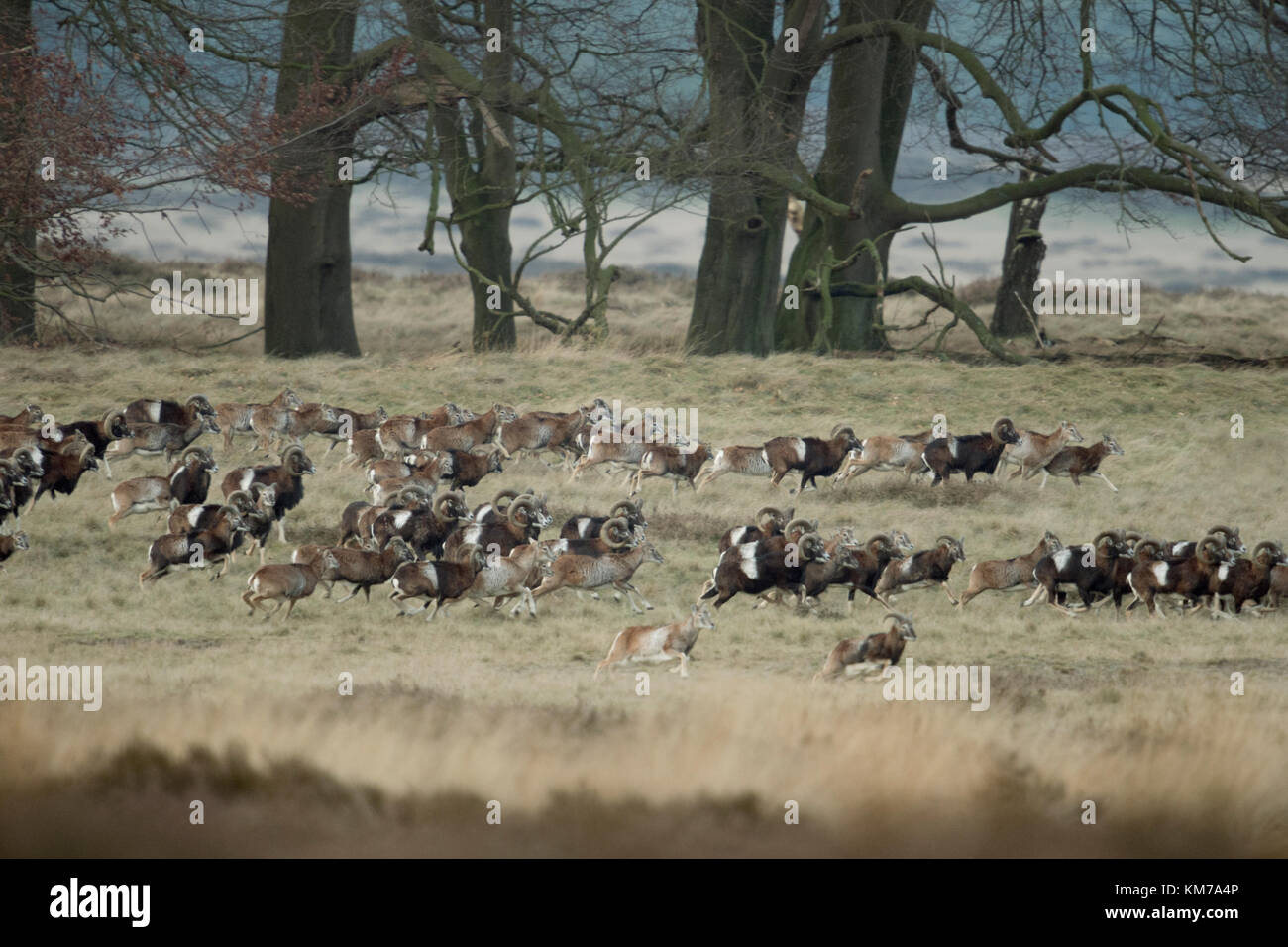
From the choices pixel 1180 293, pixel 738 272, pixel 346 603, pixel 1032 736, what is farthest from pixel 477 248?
pixel 1180 293

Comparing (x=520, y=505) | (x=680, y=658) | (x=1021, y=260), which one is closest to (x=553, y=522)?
(x=520, y=505)

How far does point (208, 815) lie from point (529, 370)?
306 inches

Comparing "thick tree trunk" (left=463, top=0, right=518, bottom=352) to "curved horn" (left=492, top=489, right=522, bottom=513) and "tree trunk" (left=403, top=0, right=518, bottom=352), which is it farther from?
"curved horn" (left=492, top=489, right=522, bottom=513)

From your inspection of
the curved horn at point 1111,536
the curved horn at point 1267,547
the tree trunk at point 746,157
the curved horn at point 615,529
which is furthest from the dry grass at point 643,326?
the curved horn at point 1267,547

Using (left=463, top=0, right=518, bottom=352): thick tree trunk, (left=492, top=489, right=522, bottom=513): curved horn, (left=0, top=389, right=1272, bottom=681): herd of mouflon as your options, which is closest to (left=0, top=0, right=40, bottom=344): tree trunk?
(left=0, top=389, right=1272, bottom=681): herd of mouflon

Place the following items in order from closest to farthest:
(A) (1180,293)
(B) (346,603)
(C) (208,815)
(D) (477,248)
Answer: (C) (208,815) → (B) (346,603) → (D) (477,248) → (A) (1180,293)

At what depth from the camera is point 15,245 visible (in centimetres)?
1176

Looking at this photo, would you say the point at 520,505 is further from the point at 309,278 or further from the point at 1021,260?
the point at 1021,260

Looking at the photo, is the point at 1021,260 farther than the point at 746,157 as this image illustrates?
Yes

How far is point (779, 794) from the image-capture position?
24.5 feet

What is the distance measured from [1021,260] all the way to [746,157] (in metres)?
9.04

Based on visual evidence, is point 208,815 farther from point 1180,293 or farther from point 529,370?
point 1180,293

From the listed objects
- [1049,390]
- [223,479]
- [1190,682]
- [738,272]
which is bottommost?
[1190,682]

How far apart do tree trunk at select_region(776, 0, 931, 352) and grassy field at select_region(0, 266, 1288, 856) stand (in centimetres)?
740
